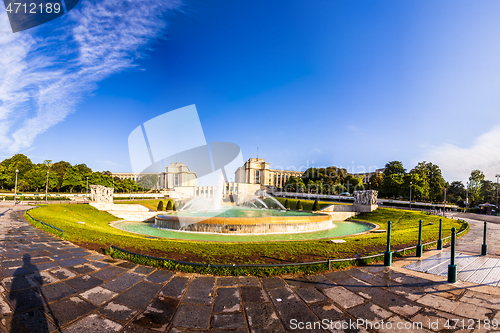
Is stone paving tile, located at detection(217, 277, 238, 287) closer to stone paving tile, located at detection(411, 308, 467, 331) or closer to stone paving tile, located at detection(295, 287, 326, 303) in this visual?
stone paving tile, located at detection(295, 287, 326, 303)

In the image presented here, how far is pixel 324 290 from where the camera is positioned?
477cm

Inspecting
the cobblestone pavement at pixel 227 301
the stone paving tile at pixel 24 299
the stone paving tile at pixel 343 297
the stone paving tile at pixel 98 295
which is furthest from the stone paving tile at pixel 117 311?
the stone paving tile at pixel 343 297

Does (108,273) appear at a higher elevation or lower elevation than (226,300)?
lower

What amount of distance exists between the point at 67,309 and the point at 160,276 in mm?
1913

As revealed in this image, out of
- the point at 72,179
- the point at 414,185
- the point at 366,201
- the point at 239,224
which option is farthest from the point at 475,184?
the point at 72,179

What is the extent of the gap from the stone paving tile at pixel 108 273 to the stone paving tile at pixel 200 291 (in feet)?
6.36

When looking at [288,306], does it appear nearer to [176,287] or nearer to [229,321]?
[229,321]

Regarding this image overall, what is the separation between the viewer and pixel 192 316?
3740 mm

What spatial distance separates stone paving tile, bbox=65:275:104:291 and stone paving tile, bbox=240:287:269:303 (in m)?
3.10

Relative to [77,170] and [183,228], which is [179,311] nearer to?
[183,228]

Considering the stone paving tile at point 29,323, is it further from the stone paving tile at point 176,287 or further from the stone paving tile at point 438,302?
the stone paving tile at point 438,302

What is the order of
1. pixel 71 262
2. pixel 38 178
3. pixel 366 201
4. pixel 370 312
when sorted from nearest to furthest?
pixel 370 312 < pixel 71 262 < pixel 366 201 < pixel 38 178

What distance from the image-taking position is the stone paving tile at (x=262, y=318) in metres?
3.45

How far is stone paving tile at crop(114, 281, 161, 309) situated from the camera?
4096 millimetres
